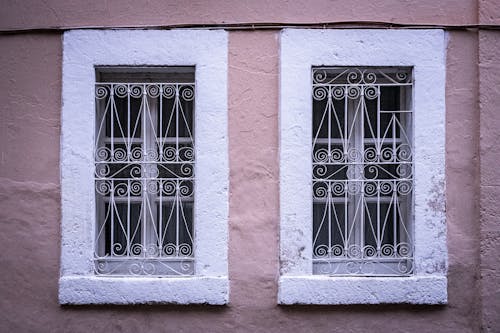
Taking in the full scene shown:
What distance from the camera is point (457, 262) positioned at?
5105 millimetres

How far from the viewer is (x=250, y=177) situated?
511cm

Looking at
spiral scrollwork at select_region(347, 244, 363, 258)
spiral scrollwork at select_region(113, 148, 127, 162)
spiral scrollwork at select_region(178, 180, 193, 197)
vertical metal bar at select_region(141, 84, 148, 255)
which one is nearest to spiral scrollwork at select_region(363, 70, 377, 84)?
spiral scrollwork at select_region(347, 244, 363, 258)

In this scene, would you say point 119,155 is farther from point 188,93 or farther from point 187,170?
point 188,93

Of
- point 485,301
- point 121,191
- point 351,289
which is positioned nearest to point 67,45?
point 121,191

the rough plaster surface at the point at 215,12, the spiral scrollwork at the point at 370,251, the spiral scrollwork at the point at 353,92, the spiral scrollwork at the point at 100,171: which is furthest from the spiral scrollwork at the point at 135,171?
the spiral scrollwork at the point at 370,251

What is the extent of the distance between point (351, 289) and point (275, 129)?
4.27ft

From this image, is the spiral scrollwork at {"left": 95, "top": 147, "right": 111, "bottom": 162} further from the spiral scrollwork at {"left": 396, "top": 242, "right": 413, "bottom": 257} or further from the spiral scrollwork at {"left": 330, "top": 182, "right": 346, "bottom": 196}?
the spiral scrollwork at {"left": 396, "top": 242, "right": 413, "bottom": 257}

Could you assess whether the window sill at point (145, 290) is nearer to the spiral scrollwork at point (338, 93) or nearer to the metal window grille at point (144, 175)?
the metal window grille at point (144, 175)

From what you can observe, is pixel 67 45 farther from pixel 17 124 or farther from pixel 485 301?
pixel 485 301

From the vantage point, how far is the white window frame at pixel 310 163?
16.6 ft

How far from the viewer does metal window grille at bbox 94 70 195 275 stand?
520cm

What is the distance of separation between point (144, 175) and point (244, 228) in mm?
854

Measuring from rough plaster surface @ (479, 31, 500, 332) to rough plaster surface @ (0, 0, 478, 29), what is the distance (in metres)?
0.44

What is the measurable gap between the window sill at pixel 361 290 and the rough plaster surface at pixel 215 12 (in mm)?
1913
